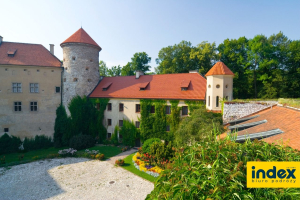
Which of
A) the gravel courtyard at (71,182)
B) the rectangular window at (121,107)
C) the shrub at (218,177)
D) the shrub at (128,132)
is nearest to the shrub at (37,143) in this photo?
the gravel courtyard at (71,182)

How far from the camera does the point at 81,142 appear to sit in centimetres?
2234

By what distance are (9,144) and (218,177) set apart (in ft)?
92.8

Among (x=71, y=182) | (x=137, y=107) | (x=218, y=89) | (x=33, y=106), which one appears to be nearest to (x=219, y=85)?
(x=218, y=89)

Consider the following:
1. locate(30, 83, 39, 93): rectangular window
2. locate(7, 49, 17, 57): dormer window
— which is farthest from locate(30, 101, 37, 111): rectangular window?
locate(7, 49, 17, 57): dormer window

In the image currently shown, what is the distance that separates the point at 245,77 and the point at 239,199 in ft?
104

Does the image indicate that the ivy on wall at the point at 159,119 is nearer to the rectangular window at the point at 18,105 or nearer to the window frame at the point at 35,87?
the window frame at the point at 35,87

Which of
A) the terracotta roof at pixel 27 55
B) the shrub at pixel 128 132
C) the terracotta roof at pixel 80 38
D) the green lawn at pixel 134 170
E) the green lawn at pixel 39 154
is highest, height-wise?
the terracotta roof at pixel 80 38

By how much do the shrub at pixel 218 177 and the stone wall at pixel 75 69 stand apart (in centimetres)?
2376

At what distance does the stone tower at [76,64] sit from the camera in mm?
25141

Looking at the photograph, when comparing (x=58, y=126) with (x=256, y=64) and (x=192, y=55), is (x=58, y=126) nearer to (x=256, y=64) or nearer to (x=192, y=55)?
(x=192, y=55)

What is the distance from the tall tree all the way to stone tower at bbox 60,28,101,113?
1750cm

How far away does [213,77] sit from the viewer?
1861 centimetres

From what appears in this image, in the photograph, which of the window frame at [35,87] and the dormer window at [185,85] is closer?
the dormer window at [185,85]

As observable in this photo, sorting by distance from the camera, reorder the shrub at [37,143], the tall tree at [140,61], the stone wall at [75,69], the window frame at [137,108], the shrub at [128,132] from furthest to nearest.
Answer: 1. the tall tree at [140,61]
2. the stone wall at [75,69]
3. the shrub at [37,143]
4. the shrub at [128,132]
5. the window frame at [137,108]
